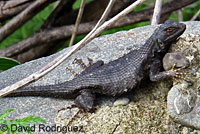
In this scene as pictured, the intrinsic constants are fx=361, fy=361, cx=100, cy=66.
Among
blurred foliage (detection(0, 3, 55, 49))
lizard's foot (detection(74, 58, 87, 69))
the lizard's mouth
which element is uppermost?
blurred foliage (detection(0, 3, 55, 49))

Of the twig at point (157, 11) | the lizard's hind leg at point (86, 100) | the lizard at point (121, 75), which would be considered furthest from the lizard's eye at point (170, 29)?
the lizard's hind leg at point (86, 100)

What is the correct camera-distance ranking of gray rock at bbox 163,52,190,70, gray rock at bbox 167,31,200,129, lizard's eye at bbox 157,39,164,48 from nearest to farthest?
gray rock at bbox 167,31,200,129 → gray rock at bbox 163,52,190,70 → lizard's eye at bbox 157,39,164,48

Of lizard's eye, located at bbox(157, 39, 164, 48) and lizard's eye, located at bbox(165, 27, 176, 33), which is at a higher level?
lizard's eye, located at bbox(165, 27, 176, 33)

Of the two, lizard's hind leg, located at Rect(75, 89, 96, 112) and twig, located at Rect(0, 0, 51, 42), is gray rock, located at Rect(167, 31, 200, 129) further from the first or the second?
twig, located at Rect(0, 0, 51, 42)

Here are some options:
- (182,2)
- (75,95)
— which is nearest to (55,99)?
(75,95)

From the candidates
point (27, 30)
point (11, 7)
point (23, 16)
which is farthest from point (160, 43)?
point (27, 30)

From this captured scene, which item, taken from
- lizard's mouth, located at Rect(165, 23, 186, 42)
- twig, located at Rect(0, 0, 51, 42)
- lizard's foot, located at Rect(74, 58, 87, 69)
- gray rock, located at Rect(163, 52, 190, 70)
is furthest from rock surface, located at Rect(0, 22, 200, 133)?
twig, located at Rect(0, 0, 51, 42)

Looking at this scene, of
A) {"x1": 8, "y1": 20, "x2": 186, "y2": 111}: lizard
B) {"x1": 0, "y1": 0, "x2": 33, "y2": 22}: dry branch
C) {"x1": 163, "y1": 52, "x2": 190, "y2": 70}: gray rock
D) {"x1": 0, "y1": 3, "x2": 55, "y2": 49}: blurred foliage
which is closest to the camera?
{"x1": 163, "y1": 52, "x2": 190, "y2": 70}: gray rock

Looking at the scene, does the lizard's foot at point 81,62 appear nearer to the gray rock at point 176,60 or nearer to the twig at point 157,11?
the gray rock at point 176,60

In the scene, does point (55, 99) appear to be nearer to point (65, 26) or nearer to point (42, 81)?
point (42, 81)

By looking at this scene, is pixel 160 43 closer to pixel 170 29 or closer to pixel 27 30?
pixel 170 29
